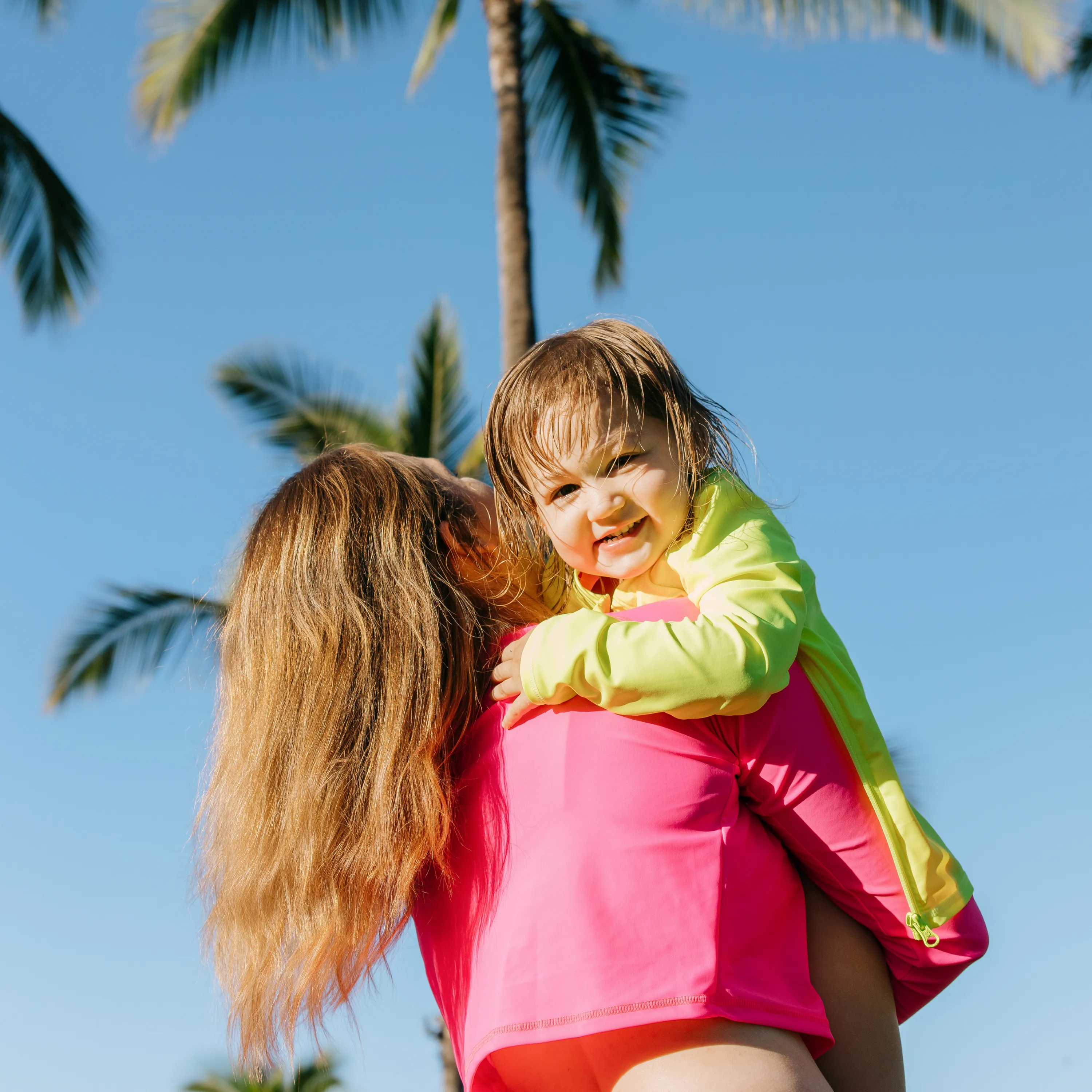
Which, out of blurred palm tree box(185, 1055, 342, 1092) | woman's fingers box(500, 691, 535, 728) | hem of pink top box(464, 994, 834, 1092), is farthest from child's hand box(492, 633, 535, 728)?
blurred palm tree box(185, 1055, 342, 1092)

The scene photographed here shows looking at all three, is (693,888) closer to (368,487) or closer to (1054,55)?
(368,487)

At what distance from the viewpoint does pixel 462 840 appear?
195 cm

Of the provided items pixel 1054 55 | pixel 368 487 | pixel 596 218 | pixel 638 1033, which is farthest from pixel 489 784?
pixel 596 218

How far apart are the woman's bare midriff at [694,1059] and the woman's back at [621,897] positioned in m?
0.03

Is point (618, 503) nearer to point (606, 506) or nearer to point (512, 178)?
point (606, 506)

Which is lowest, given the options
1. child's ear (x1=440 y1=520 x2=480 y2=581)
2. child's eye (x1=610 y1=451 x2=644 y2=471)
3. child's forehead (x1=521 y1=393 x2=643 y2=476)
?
child's ear (x1=440 y1=520 x2=480 y2=581)

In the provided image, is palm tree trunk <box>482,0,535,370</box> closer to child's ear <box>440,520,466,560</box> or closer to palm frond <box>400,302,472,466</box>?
palm frond <box>400,302,472,466</box>

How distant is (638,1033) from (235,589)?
1121 mm

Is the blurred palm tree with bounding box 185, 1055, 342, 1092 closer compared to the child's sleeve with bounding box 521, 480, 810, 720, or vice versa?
the child's sleeve with bounding box 521, 480, 810, 720

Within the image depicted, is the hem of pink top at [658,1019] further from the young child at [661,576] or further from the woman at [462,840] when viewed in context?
the young child at [661,576]

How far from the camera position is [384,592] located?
2107 mm

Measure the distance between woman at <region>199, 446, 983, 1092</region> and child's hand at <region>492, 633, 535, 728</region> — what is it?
0.03 metres

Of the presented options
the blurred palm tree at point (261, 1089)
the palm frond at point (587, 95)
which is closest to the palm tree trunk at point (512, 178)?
the palm frond at point (587, 95)

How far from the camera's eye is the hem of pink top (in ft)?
5.24
